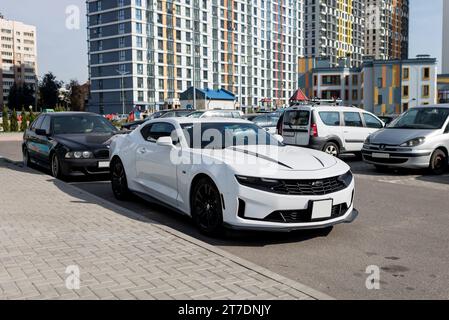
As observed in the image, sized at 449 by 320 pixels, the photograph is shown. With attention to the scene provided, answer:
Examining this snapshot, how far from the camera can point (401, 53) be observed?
182500mm

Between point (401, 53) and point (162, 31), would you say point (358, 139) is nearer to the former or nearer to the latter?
point (162, 31)

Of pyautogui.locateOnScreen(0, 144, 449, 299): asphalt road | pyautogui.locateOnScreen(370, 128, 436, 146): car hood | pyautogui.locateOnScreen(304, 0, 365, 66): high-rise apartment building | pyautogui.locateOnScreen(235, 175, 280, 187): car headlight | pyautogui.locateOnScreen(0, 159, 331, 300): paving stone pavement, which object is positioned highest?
pyautogui.locateOnScreen(304, 0, 365, 66): high-rise apartment building

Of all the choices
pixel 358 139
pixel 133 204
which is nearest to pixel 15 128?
pixel 358 139

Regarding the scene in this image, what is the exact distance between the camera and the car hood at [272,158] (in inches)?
224

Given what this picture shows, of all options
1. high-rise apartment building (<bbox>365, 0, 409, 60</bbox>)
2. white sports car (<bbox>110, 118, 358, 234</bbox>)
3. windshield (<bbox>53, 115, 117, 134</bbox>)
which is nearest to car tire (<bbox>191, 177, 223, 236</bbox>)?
white sports car (<bbox>110, 118, 358, 234</bbox>)

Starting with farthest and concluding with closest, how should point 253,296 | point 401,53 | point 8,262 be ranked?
point 401,53 < point 8,262 < point 253,296

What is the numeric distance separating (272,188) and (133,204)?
346cm

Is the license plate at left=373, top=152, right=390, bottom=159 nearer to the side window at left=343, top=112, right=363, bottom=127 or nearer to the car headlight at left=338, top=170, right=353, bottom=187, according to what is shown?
the side window at left=343, top=112, right=363, bottom=127

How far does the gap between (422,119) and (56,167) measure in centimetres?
888

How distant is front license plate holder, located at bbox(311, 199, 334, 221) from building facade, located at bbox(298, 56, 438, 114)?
258ft

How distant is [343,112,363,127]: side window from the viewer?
48.0 ft

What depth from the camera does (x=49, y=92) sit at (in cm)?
11512

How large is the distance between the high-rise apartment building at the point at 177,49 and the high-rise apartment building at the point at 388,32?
49191 millimetres

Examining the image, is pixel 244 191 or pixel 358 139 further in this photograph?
pixel 358 139
